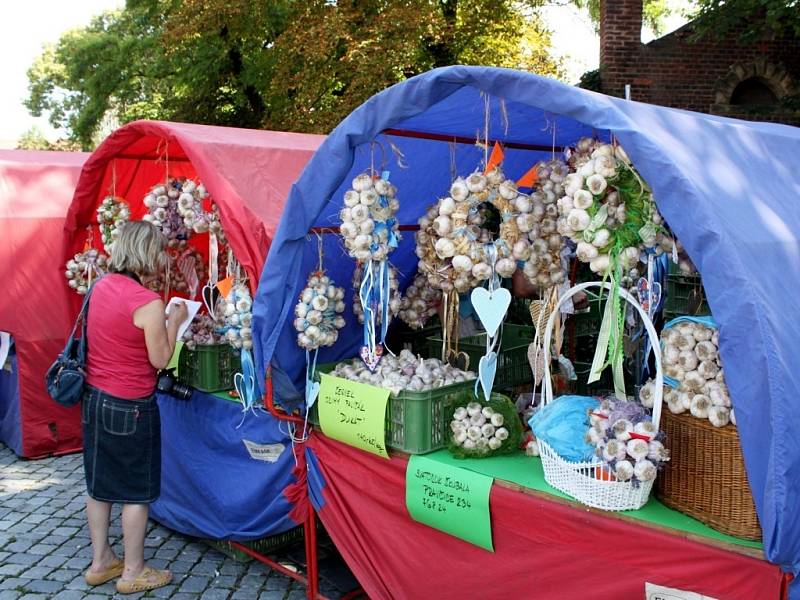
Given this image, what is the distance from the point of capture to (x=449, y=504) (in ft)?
9.34

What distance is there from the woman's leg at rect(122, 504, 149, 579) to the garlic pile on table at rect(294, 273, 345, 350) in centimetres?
121

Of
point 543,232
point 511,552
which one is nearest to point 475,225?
point 543,232

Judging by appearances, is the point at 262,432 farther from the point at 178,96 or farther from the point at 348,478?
the point at 178,96

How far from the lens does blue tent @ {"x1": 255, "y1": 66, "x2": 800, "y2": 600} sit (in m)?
1.96

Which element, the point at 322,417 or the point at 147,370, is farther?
the point at 147,370

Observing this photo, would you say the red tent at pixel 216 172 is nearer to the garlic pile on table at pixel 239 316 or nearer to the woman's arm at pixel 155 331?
the garlic pile on table at pixel 239 316

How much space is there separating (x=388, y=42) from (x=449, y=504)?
371 inches

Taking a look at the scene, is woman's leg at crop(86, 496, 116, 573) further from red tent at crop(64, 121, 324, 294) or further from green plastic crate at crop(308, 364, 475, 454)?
green plastic crate at crop(308, 364, 475, 454)

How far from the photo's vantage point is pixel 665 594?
7.47 ft

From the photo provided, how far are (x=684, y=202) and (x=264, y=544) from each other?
3085mm

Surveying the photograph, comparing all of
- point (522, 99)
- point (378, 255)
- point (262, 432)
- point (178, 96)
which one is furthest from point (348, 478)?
point (178, 96)

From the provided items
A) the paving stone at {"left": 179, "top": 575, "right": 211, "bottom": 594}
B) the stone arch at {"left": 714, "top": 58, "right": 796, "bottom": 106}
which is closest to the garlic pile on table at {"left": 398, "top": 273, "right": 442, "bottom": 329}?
the paving stone at {"left": 179, "top": 575, "right": 211, "bottom": 594}

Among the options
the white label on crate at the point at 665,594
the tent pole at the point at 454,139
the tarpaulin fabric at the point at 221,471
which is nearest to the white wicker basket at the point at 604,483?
the white label on crate at the point at 665,594

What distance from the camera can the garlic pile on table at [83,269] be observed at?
4910 mm
